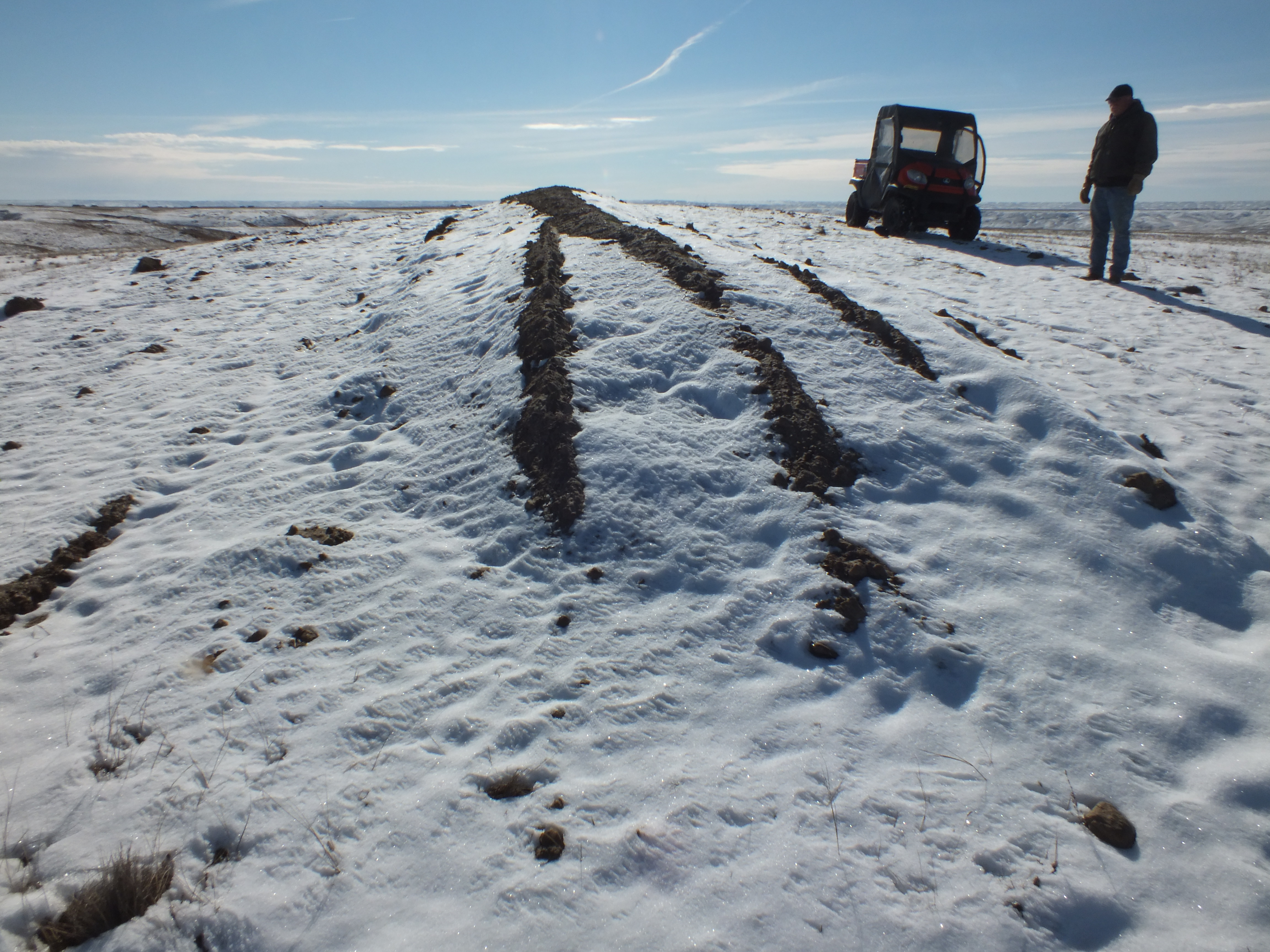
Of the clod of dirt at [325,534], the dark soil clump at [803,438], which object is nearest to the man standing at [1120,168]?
the dark soil clump at [803,438]

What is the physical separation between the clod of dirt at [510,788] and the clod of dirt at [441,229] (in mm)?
12750

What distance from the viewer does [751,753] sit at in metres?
2.81

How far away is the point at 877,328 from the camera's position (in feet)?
20.3

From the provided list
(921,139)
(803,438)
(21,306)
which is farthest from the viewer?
(921,139)

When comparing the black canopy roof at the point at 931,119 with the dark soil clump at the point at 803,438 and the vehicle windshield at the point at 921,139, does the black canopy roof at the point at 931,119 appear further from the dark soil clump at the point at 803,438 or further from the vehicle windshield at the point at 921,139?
the dark soil clump at the point at 803,438

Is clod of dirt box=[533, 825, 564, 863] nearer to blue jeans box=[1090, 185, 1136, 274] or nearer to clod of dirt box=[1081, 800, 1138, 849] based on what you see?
clod of dirt box=[1081, 800, 1138, 849]

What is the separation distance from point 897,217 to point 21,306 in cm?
1696

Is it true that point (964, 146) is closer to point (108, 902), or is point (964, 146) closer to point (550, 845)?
point (550, 845)

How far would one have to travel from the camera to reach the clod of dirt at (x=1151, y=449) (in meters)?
4.94

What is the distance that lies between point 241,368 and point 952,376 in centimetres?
799

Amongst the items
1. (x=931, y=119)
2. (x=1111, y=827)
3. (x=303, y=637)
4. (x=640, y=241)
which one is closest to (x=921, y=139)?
Answer: (x=931, y=119)

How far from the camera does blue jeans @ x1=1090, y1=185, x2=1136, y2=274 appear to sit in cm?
919

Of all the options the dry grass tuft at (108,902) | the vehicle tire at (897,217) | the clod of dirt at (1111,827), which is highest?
the vehicle tire at (897,217)

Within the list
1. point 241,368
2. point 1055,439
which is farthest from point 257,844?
point 241,368
